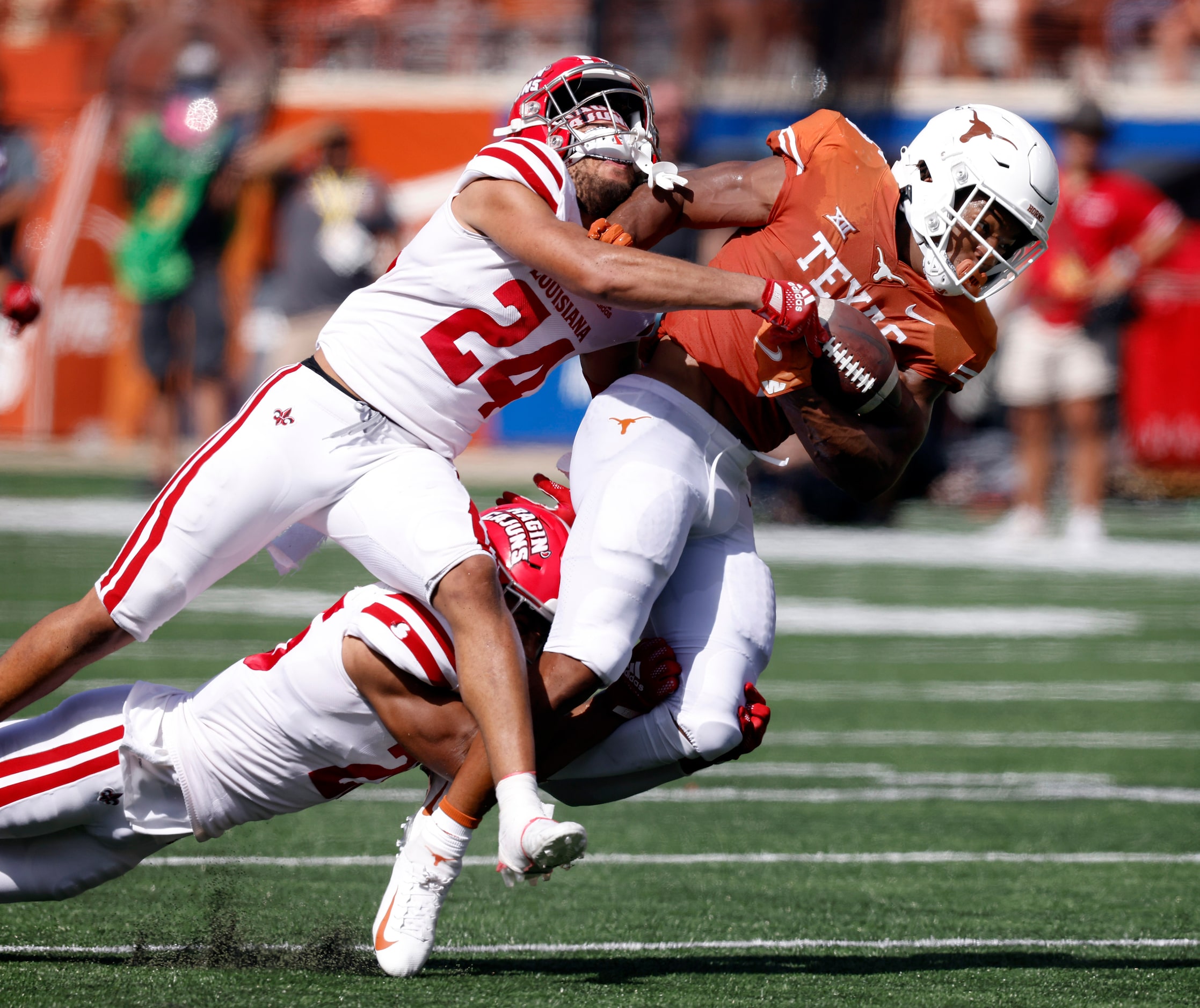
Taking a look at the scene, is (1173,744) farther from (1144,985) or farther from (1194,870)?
(1144,985)

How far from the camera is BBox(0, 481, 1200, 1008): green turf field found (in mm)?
3314

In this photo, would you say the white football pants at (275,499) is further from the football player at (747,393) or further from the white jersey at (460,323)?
the football player at (747,393)

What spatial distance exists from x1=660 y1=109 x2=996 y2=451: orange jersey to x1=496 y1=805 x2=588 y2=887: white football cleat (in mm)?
1089

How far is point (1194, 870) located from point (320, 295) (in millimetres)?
9688

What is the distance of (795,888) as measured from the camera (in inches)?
166

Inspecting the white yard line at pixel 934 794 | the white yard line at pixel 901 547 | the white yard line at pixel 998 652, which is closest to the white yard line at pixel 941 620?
the white yard line at pixel 998 652

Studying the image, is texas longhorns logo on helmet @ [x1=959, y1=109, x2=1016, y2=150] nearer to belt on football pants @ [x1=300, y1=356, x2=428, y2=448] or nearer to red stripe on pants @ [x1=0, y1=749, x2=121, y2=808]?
belt on football pants @ [x1=300, y1=356, x2=428, y2=448]

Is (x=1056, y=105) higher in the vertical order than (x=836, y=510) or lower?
higher

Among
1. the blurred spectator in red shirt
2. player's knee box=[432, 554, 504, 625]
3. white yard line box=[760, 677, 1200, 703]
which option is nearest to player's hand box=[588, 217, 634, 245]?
player's knee box=[432, 554, 504, 625]

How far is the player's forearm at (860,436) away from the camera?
3.64m

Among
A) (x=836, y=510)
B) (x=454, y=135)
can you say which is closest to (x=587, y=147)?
(x=836, y=510)

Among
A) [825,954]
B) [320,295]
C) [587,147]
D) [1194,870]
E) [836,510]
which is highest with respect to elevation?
[587,147]

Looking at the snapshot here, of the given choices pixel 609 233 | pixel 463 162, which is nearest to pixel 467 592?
pixel 609 233

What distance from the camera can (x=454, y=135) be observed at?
16.8 m
